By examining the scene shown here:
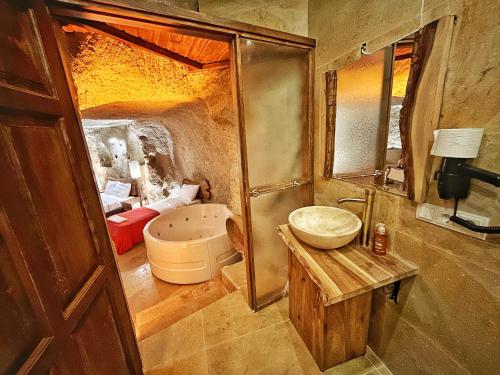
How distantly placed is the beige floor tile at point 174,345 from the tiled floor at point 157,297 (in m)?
0.51

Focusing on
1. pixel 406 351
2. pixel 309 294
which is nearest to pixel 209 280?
pixel 309 294

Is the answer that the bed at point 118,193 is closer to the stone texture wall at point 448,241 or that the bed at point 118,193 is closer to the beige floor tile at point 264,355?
the beige floor tile at point 264,355

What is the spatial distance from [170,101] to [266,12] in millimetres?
2301

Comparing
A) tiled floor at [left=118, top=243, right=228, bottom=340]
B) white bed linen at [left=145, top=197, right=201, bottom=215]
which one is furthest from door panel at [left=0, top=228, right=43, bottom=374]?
white bed linen at [left=145, top=197, right=201, bottom=215]

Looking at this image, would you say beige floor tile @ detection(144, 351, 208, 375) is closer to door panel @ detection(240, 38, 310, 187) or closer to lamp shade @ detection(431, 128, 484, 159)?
door panel @ detection(240, 38, 310, 187)

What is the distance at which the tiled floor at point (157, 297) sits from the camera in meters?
2.07

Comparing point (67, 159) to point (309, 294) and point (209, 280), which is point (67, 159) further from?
point (209, 280)

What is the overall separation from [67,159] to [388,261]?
1.47 meters

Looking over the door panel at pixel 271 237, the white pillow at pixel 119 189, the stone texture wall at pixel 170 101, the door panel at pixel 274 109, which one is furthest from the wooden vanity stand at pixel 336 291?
→ the white pillow at pixel 119 189

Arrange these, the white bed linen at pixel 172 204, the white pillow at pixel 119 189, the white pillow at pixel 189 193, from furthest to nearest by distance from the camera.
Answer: the white pillow at pixel 119 189
the white pillow at pixel 189 193
the white bed linen at pixel 172 204

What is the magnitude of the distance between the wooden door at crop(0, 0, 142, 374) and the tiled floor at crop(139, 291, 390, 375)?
0.54 meters

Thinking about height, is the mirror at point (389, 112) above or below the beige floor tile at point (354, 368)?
above

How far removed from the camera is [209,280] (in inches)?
110

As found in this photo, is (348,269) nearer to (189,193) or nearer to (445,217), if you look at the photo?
(445,217)
